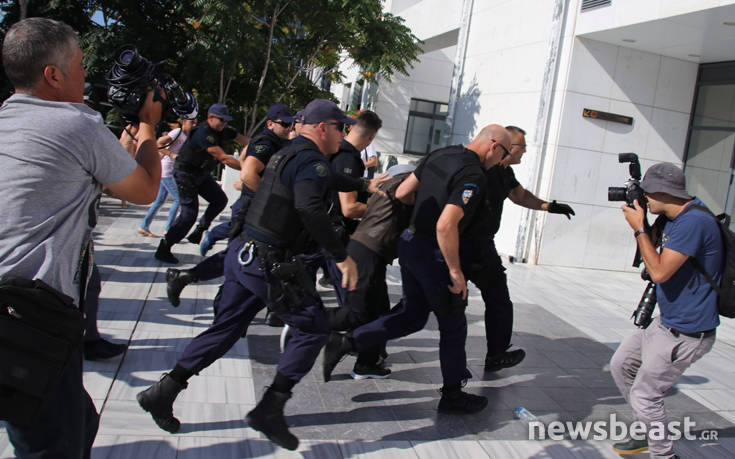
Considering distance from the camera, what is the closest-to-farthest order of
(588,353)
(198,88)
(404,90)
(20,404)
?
1. (20,404)
2. (588,353)
3. (198,88)
4. (404,90)

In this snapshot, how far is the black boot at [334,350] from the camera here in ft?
12.8

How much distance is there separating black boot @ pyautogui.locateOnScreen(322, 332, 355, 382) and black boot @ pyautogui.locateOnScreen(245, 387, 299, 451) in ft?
2.58

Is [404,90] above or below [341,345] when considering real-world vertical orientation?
above

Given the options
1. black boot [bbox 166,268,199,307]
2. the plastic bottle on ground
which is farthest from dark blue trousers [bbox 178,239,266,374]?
the plastic bottle on ground

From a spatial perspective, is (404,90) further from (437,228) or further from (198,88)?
(437,228)

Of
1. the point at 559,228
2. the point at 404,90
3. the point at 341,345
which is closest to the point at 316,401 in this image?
the point at 341,345

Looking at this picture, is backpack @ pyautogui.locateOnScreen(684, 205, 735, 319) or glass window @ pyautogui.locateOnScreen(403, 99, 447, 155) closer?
backpack @ pyautogui.locateOnScreen(684, 205, 735, 319)

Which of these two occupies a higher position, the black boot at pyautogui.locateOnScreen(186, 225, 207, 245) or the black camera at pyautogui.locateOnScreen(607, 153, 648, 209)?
the black camera at pyautogui.locateOnScreen(607, 153, 648, 209)

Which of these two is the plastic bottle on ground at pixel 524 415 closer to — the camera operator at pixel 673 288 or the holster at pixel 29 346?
the camera operator at pixel 673 288

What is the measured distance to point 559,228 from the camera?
1006 centimetres

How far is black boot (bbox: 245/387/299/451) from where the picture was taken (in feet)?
10.0

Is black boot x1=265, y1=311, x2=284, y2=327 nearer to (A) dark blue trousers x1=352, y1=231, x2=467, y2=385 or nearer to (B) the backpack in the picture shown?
(A) dark blue trousers x1=352, y1=231, x2=467, y2=385

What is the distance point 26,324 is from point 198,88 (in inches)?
475

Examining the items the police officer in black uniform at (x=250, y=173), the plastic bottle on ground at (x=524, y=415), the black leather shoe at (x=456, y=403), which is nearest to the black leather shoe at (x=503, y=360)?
the plastic bottle on ground at (x=524, y=415)
